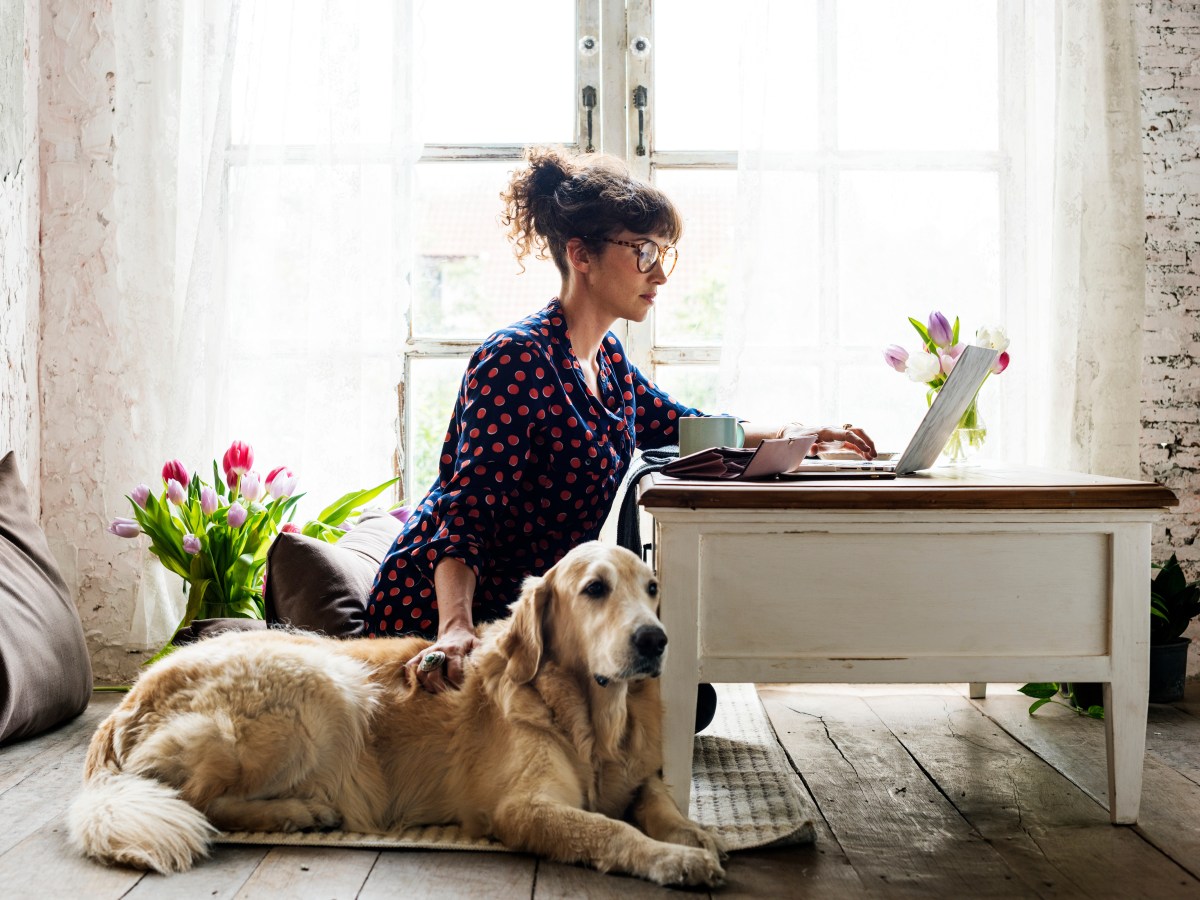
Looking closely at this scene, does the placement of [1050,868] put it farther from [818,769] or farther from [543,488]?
[543,488]

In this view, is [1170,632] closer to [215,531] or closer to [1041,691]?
[1041,691]

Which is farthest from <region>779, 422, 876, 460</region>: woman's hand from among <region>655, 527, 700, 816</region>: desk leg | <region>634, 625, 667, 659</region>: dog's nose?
<region>634, 625, 667, 659</region>: dog's nose

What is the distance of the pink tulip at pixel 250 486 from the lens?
2.84m

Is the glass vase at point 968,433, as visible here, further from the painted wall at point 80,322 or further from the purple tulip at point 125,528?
the painted wall at point 80,322

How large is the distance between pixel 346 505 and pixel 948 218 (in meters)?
2.09

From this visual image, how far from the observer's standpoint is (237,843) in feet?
5.83

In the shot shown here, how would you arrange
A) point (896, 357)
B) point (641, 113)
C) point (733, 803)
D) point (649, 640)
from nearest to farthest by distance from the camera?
1. point (649, 640)
2. point (733, 803)
3. point (896, 357)
4. point (641, 113)

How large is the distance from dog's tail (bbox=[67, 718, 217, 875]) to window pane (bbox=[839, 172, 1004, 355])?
2.44m

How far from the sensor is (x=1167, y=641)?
9.89 feet

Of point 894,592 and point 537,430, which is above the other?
point 537,430

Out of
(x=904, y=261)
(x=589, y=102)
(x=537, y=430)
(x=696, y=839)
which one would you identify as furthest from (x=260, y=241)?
(x=696, y=839)

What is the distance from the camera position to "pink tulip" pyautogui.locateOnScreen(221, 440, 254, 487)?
2947mm

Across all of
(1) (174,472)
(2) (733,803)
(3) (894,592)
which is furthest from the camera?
(1) (174,472)

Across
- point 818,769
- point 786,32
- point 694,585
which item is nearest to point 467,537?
point 694,585
